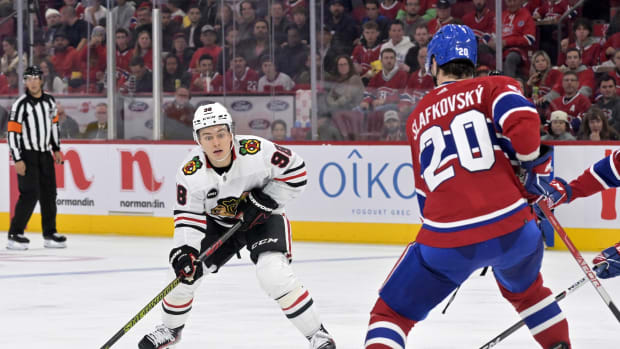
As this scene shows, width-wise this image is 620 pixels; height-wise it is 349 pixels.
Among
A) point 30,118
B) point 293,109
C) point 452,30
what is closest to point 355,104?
point 293,109

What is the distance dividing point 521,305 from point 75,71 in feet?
Answer: 25.7

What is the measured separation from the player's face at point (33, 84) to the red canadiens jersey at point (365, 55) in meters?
2.51

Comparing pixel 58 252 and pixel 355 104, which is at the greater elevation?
pixel 355 104

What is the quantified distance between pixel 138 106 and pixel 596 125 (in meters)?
4.03

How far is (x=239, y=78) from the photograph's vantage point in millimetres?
9562

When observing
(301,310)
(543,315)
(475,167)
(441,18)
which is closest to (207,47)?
Result: (441,18)

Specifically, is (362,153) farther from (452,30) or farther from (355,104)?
(452,30)

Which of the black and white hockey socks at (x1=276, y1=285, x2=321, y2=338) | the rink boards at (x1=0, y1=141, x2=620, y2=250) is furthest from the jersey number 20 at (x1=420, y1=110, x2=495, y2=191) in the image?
the rink boards at (x1=0, y1=141, x2=620, y2=250)

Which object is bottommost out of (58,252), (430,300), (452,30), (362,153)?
(58,252)

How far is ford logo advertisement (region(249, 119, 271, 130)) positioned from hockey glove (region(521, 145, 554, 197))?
647 cm

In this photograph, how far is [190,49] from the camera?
32.2 ft

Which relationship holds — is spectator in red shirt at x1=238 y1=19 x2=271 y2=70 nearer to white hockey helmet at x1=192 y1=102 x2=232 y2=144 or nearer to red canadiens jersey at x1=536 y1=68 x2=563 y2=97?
red canadiens jersey at x1=536 y1=68 x2=563 y2=97

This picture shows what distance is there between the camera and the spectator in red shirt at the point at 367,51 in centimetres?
912

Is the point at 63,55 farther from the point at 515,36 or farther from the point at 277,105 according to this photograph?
the point at 515,36
